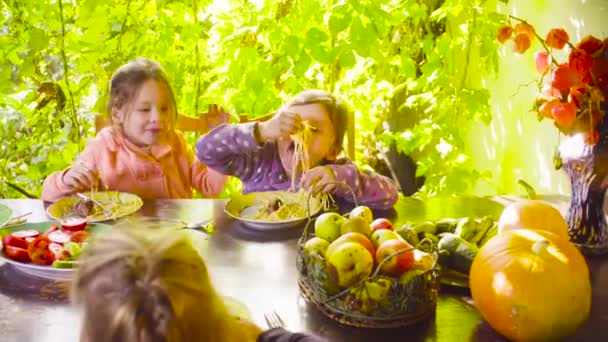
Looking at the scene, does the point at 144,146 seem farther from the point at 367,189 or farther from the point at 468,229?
the point at 468,229

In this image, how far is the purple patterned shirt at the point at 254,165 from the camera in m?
1.73

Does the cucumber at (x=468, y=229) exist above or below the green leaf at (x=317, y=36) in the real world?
below

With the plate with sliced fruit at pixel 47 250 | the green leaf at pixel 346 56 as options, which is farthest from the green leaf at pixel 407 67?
the plate with sliced fruit at pixel 47 250

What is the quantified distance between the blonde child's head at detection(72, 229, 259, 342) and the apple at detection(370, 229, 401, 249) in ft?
1.55

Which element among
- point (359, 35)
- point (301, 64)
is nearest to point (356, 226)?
point (359, 35)

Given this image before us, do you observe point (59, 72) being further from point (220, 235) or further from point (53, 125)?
point (220, 235)

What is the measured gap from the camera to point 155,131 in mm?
1981

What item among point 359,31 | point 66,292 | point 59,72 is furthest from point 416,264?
point 59,72

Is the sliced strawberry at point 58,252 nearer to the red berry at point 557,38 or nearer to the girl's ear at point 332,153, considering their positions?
the girl's ear at point 332,153

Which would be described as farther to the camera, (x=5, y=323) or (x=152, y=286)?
(x=5, y=323)

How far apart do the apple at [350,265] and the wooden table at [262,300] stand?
0.28 ft

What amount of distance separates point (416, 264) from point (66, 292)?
636mm

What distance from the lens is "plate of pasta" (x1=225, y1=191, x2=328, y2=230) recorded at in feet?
4.92

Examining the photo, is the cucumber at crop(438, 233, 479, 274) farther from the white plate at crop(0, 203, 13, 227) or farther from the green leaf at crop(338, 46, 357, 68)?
the green leaf at crop(338, 46, 357, 68)
